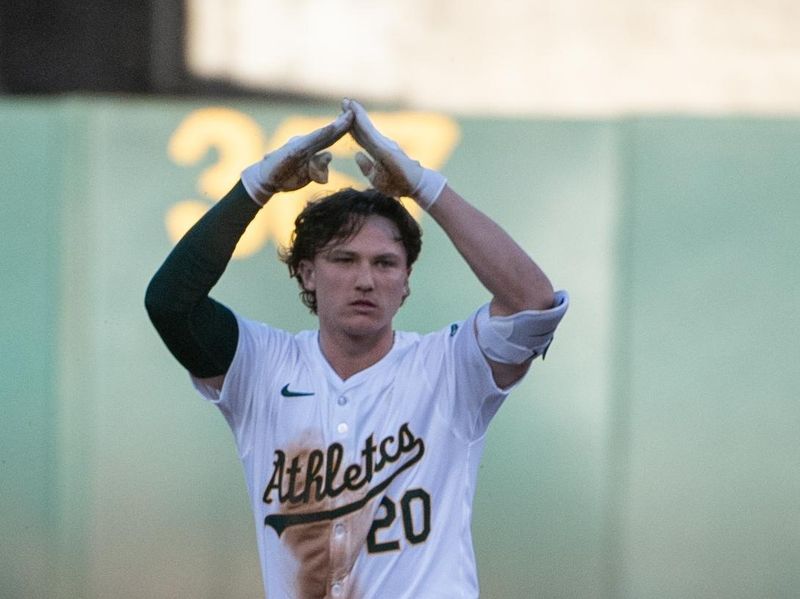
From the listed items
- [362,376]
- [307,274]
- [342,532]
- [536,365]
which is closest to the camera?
[342,532]

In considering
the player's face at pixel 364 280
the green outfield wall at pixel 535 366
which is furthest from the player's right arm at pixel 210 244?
the green outfield wall at pixel 535 366

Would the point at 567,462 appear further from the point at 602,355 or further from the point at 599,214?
the point at 599,214

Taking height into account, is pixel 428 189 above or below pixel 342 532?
above

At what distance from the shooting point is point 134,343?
5.92 metres

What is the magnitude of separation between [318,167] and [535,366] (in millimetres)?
2659

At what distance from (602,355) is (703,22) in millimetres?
1733

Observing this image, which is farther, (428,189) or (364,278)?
(364,278)

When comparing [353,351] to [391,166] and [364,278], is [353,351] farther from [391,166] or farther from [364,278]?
[391,166]

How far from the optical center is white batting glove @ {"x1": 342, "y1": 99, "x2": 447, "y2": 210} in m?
3.24

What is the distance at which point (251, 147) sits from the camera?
5.89 m

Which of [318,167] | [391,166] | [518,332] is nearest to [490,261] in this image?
[518,332]

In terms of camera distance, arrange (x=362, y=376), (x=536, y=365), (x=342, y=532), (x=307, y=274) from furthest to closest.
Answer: (x=536, y=365), (x=307, y=274), (x=362, y=376), (x=342, y=532)

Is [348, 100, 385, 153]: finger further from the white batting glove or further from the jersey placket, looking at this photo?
the jersey placket

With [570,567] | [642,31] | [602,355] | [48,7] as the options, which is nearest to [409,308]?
[602,355]
